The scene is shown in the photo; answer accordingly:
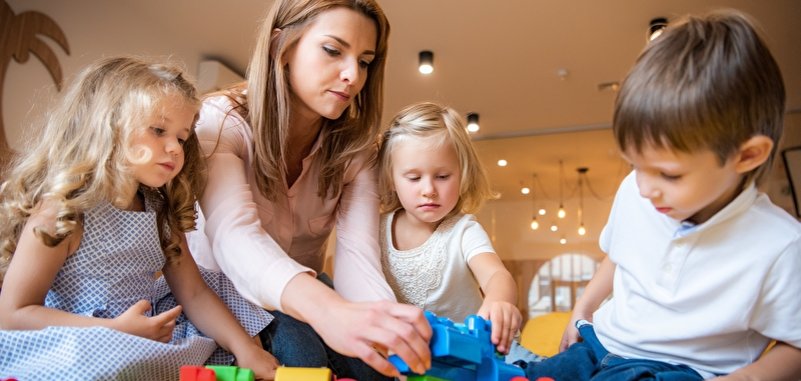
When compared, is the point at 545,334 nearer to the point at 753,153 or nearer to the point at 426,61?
the point at 753,153

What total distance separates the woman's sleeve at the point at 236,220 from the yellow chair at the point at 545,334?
4.24 feet

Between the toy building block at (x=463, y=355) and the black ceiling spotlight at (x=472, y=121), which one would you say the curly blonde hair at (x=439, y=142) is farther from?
the black ceiling spotlight at (x=472, y=121)

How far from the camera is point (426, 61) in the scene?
142 inches

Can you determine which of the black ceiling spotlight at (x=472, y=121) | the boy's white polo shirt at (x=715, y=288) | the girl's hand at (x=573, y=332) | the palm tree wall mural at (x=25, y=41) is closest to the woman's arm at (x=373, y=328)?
the boy's white polo shirt at (x=715, y=288)

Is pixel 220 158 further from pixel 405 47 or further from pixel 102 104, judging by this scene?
pixel 405 47

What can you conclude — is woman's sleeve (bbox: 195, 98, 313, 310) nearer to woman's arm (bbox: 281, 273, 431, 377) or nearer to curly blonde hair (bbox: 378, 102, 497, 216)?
woman's arm (bbox: 281, 273, 431, 377)

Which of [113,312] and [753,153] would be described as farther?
[113,312]

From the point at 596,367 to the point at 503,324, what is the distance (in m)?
0.15

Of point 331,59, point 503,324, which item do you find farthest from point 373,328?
point 331,59

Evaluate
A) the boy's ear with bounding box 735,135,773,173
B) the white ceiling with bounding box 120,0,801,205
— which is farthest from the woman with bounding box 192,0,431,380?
the white ceiling with bounding box 120,0,801,205

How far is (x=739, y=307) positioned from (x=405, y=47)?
3.00 meters

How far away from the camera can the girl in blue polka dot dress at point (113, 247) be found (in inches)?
31.9

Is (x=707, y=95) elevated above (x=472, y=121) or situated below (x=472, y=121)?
above

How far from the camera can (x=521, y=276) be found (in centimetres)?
575
